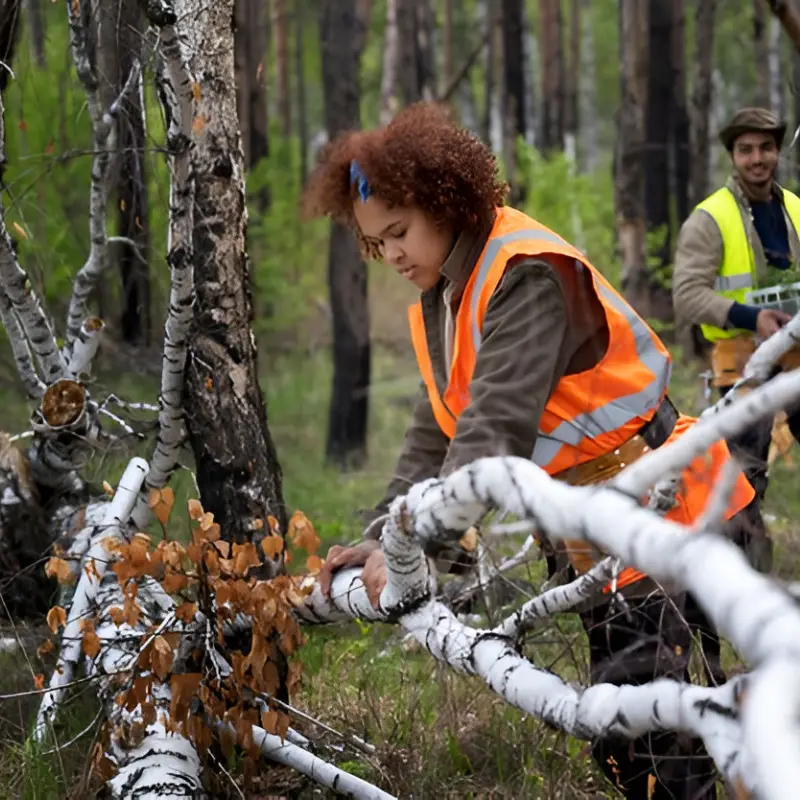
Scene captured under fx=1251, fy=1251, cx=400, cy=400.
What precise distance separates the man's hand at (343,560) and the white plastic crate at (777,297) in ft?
8.16

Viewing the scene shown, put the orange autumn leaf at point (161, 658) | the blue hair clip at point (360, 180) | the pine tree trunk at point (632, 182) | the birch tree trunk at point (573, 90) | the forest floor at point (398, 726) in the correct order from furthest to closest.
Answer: the birch tree trunk at point (573, 90), the pine tree trunk at point (632, 182), the forest floor at point (398, 726), the orange autumn leaf at point (161, 658), the blue hair clip at point (360, 180)

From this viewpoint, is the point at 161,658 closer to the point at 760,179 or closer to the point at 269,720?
the point at 269,720

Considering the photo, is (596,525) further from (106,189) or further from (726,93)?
(726,93)

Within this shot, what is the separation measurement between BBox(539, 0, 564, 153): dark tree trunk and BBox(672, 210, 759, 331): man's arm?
18379 millimetres

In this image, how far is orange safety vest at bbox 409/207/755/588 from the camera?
264cm

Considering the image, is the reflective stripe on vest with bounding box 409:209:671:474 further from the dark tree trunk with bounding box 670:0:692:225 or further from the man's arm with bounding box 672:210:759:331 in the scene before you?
the dark tree trunk with bounding box 670:0:692:225

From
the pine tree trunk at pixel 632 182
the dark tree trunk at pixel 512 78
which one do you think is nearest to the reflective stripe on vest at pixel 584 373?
the pine tree trunk at pixel 632 182

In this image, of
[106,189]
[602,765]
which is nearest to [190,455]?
[106,189]

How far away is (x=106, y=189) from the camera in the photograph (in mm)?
4188

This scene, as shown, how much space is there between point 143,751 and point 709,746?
1.79m

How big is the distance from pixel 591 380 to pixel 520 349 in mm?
246

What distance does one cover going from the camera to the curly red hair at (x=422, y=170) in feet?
8.94

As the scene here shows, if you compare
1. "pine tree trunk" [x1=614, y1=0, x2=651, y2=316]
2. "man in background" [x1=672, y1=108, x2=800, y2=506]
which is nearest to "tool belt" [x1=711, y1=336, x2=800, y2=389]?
"man in background" [x1=672, y1=108, x2=800, y2=506]

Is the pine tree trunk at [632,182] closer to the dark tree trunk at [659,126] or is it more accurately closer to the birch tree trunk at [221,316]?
the dark tree trunk at [659,126]
